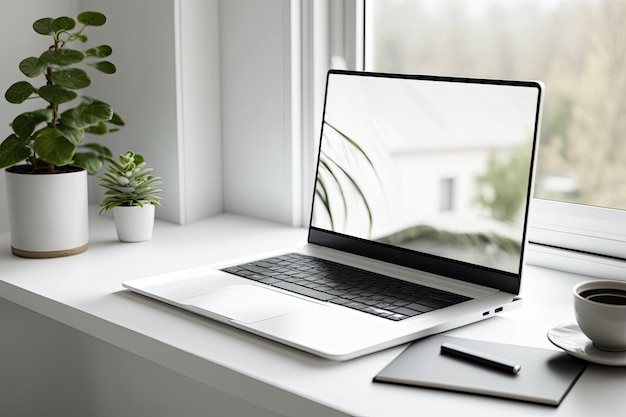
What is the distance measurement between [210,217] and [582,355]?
1.02 m

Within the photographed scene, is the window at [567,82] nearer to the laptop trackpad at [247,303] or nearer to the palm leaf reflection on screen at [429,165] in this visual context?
the palm leaf reflection on screen at [429,165]

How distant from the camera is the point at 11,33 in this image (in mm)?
1756

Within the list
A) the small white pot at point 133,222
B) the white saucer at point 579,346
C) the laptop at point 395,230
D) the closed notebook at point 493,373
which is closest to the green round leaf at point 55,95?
the small white pot at point 133,222

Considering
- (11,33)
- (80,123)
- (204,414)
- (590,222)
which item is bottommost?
(204,414)

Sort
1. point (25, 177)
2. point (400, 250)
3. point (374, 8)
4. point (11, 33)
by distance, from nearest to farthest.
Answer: point (400, 250) < point (25, 177) < point (374, 8) < point (11, 33)

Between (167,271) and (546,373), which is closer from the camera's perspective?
(546,373)

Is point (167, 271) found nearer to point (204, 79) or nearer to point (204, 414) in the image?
point (204, 414)

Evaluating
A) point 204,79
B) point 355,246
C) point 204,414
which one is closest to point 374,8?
point 204,79

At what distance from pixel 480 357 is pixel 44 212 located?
84 centimetres

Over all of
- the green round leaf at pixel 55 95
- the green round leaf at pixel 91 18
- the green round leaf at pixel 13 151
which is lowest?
the green round leaf at pixel 13 151

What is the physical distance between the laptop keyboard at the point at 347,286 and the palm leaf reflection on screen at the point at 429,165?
80mm

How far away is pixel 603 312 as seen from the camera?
950mm

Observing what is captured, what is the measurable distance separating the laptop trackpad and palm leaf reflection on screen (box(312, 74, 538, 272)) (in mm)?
238

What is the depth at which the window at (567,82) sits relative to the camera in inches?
52.8
